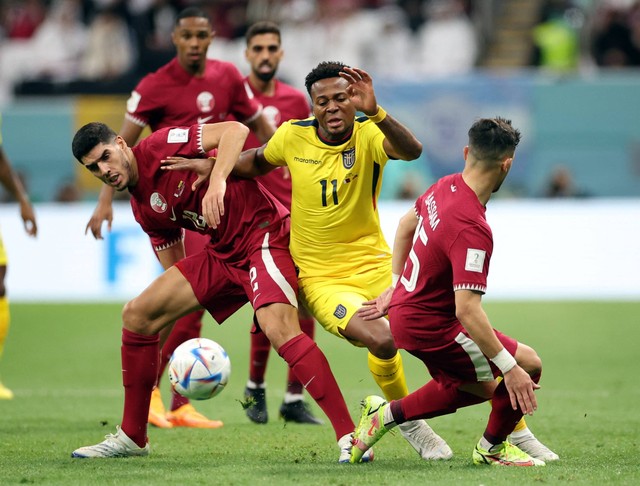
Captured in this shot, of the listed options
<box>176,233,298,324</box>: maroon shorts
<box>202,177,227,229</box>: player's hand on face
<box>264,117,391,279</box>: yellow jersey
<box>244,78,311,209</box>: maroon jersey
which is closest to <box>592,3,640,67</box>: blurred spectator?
<box>244,78,311,209</box>: maroon jersey

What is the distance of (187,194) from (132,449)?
144 cm

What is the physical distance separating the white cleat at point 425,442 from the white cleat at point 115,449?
147cm

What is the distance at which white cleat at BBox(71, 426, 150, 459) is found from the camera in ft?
20.3

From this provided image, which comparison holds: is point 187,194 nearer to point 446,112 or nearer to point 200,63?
point 200,63

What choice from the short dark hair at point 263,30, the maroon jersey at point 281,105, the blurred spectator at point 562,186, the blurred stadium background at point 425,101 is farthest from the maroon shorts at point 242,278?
the blurred spectator at point 562,186

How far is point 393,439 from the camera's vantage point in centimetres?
696

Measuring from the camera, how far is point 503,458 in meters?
5.73

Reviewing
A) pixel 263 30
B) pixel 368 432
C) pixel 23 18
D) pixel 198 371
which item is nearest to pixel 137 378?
pixel 198 371

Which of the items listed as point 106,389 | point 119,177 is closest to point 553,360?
point 106,389

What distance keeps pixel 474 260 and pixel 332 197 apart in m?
1.37

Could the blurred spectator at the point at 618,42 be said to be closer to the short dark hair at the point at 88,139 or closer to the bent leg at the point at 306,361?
the bent leg at the point at 306,361

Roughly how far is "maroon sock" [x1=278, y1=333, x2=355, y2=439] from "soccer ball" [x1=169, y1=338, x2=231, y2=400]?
0.48 meters

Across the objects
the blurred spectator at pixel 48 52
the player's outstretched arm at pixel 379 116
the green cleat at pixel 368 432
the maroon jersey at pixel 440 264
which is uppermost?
the blurred spectator at pixel 48 52

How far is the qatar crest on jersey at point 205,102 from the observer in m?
8.20
